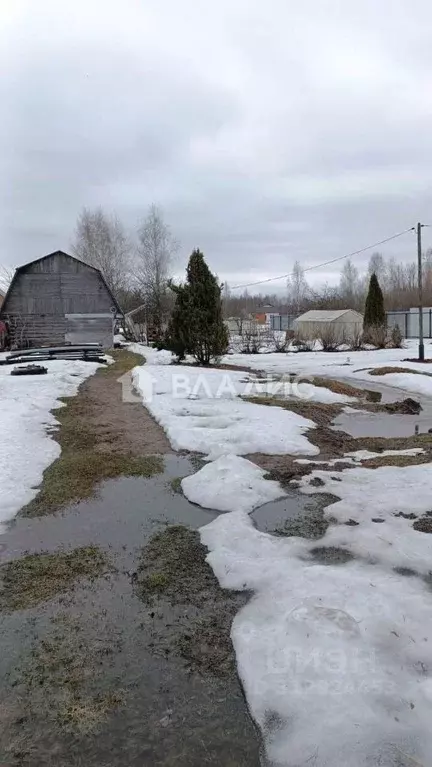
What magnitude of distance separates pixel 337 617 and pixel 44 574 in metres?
1.92

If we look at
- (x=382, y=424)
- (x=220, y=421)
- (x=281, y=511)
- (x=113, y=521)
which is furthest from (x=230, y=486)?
(x=382, y=424)

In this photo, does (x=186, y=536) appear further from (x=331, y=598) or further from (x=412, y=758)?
(x=412, y=758)

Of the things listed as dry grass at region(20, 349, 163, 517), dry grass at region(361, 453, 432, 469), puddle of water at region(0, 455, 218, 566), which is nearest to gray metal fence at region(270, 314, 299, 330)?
dry grass at region(20, 349, 163, 517)

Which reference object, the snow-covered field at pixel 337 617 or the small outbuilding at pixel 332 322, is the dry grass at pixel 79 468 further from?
the small outbuilding at pixel 332 322

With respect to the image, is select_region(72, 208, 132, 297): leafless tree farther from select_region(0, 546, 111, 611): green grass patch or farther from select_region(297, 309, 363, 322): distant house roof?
select_region(0, 546, 111, 611): green grass patch

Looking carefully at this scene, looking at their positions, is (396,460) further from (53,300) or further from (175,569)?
(53,300)

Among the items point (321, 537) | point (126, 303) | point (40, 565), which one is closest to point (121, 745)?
point (40, 565)

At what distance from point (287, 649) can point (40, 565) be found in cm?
187

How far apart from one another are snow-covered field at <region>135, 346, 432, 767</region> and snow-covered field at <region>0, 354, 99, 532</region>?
5.49 ft

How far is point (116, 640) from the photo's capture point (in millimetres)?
2600

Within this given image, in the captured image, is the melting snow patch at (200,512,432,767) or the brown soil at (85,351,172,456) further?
the brown soil at (85,351,172,456)

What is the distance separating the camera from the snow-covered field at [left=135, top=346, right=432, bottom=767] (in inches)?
76.6

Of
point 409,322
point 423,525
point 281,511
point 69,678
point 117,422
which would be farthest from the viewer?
point 409,322

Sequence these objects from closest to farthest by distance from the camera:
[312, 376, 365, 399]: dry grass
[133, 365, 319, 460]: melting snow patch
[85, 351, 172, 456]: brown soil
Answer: [133, 365, 319, 460]: melting snow patch, [85, 351, 172, 456]: brown soil, [312, 376, 365, 399]: dry grass
